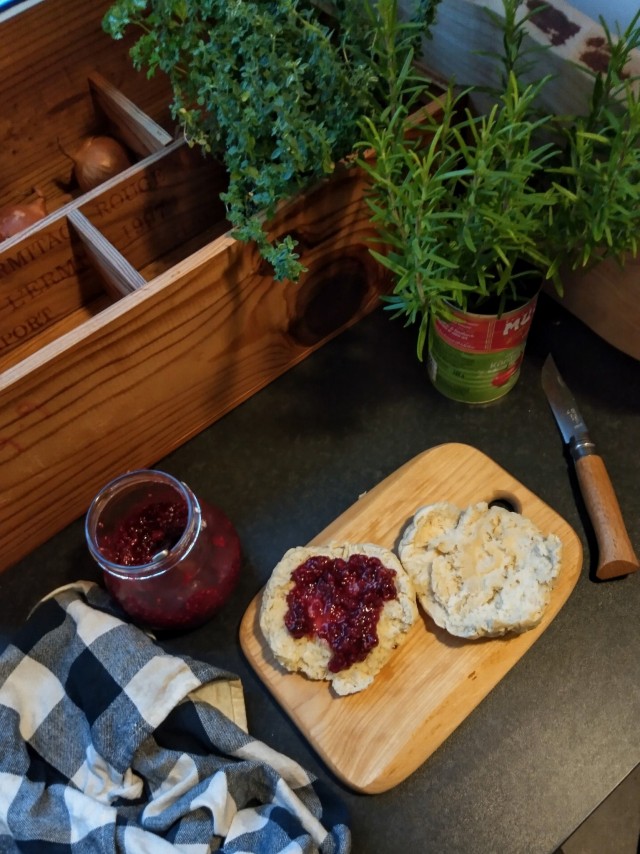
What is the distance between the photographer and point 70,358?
711 mm

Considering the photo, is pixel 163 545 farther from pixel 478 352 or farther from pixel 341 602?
pixel 478 352

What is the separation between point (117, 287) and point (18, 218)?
23 cm

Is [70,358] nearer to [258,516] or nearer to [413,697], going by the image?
[258,516]

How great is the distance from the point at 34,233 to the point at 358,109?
390mm

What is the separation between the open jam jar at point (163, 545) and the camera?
750 millimetres

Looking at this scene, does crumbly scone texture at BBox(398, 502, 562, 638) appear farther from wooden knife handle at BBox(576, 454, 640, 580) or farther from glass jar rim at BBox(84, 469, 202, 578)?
glass jar rim at BBox(84, 469, 202, 578)

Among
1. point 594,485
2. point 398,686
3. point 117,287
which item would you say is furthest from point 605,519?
point 117,287

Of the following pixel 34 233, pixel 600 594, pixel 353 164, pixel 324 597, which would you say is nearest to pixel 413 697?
pixel 324 597

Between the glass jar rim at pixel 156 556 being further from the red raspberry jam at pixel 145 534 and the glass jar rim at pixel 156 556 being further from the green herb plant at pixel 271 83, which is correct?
the green herb plant at pixel 271 83

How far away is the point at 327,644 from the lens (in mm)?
741

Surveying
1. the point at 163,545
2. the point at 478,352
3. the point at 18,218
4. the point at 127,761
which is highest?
the point at 18,218

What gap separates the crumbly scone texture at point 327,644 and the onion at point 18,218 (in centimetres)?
57

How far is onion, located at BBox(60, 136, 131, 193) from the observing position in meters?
0.99

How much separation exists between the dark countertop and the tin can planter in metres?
0.03
